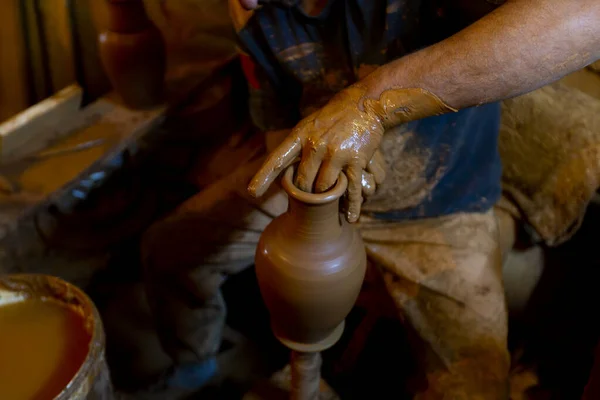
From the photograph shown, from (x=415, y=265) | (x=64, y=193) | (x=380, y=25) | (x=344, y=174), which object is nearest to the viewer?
(x=344, y=174)

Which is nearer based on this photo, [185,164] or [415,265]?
[415,265]

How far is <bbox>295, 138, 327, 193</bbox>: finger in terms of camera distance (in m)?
1.00

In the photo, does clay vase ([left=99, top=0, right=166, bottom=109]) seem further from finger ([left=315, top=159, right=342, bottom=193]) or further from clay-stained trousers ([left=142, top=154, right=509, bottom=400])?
finger ([left=315, top=159, right=342, bottom=193])

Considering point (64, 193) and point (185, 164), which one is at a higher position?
point (64, 193)

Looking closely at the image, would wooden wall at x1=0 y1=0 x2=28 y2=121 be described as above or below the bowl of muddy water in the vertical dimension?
above

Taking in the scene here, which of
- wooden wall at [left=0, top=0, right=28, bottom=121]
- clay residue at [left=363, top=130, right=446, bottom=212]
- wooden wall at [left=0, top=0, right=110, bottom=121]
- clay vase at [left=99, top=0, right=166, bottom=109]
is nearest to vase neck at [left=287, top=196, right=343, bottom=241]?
clay residue at [left=363, top=130, right=446, bottom=212]

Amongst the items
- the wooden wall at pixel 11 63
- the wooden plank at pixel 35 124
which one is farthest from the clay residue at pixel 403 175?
the wooden wall at pixel 11 63

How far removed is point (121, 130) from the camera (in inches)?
78.7

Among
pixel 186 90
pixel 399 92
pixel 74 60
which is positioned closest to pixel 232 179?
pixel 399 92

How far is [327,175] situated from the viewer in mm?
987

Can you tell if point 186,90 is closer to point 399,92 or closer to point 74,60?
point 74,60

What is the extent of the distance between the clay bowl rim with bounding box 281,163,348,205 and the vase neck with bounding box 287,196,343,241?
18 mm

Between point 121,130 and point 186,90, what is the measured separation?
324mm


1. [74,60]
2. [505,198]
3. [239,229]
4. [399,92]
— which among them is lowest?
[505,198]
